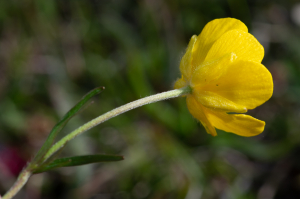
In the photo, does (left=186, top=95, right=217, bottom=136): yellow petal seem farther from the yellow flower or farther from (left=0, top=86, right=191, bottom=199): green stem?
(left=0, top=86, right=191, bottom=199): green stem

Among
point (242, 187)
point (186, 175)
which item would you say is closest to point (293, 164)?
point (242, 187)

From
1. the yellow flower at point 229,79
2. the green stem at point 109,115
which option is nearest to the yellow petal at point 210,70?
the yellow flower at point 229,79

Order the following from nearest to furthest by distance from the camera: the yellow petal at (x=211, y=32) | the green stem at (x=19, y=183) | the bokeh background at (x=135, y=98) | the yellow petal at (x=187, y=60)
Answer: the green stem at (x=19, y=183) < the yellow petal at (x=211, y=32) < the yellow petal at (x=187, y=60) < the bokeh background at (x=135, y=98)

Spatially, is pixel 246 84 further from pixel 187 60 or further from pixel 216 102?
pixel 187 60

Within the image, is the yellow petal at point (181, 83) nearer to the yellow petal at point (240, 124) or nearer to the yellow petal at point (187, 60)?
the yellow petal at point (187, 60)

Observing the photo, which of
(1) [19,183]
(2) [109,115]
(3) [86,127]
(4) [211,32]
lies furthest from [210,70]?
(1) [19,183]

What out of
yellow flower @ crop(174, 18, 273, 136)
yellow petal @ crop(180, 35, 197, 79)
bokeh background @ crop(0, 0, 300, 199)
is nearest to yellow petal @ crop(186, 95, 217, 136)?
yellow flower @ crop(174, 18, 273, 136)

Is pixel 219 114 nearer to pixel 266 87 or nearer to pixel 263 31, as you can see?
pixel 266 87
